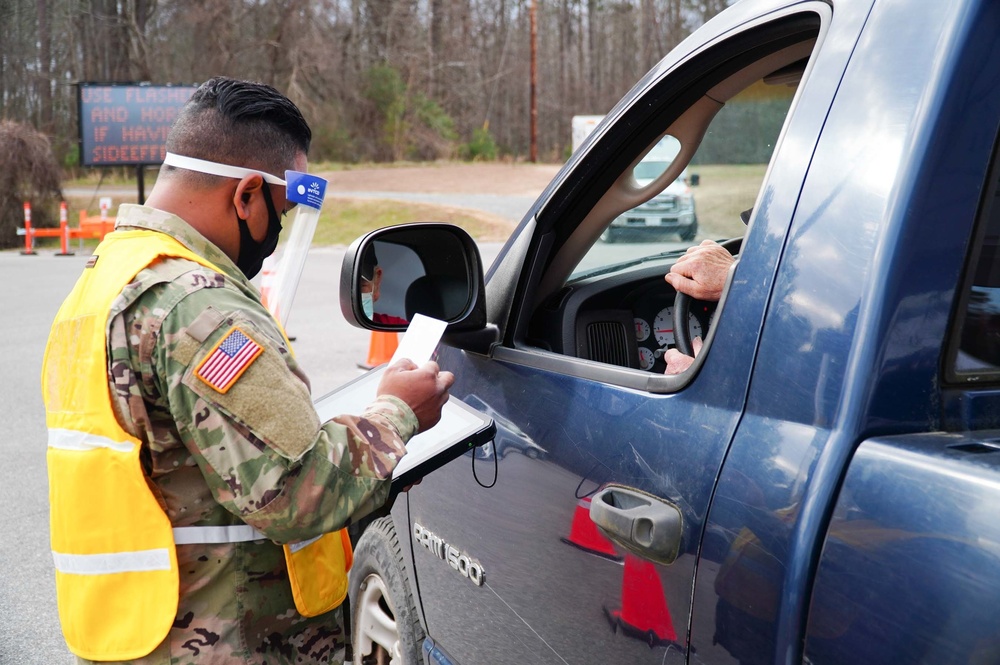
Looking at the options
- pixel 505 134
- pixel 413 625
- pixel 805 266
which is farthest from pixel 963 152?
pixel 505 134

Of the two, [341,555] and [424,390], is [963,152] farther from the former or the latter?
[341,555]

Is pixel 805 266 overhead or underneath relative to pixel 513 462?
overhead

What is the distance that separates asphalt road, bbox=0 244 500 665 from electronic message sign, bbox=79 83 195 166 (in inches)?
305

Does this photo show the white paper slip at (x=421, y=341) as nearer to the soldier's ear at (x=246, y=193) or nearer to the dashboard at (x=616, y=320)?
the soldier's ear at (x=246, y=193)

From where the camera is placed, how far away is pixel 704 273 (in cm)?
210

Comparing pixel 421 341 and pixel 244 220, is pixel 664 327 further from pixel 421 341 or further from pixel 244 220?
pixel 244 220

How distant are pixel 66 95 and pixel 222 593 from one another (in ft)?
161

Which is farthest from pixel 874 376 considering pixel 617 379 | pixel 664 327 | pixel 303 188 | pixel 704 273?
pixel 664 327

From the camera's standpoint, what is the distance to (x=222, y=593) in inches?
71.1

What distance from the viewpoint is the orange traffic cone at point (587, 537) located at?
1639mm

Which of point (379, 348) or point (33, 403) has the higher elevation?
point (379, 348)

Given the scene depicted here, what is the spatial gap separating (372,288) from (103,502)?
831mm

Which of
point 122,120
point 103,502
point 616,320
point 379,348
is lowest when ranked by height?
point 379,348

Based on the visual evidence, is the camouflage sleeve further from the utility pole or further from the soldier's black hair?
the utility pole
